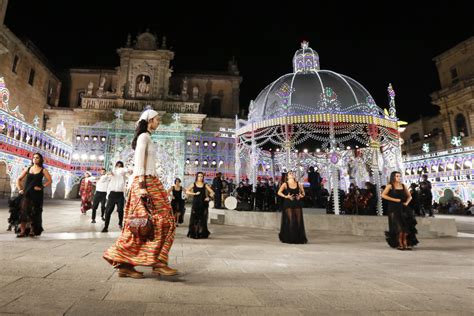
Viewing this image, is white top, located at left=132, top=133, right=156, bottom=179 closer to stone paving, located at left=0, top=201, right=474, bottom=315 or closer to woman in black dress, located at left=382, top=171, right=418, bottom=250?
stone paving, located at left=0, top=201, right=474, bottom=315

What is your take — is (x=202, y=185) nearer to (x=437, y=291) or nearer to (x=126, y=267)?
(x=126, y=267)

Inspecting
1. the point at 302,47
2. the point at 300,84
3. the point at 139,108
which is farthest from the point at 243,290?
the point at 139,108

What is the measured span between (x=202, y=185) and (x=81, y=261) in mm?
3583

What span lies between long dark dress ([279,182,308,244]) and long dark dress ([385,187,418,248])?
1949 millimetres

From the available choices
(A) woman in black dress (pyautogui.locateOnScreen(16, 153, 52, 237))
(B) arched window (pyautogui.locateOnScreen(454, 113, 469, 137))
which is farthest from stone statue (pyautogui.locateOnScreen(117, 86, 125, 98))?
(B) arched window (pyautogui.locateOnScreen(454, 113, 469, 137))

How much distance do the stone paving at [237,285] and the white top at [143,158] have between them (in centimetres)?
121

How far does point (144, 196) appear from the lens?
3047 millimetres

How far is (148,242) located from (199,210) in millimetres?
3756

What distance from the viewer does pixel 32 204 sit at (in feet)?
18.1

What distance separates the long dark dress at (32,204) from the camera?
549 cm

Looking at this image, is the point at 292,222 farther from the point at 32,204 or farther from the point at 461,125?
the point at 461,125

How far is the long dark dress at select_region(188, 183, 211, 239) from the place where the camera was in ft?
21.8

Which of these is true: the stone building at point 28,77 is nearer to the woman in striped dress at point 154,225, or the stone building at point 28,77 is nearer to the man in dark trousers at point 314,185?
the man in dark trousers at point 314,185

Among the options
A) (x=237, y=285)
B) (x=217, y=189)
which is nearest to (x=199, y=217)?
(x=237, y=285)
